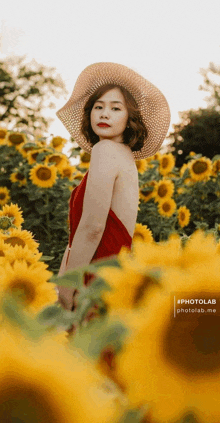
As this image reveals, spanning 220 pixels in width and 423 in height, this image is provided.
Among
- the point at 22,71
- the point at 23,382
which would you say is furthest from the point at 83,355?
the point at 22,71

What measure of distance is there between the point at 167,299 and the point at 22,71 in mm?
16844

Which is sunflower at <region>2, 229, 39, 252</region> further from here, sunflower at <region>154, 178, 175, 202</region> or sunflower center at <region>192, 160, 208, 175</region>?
sunflower center at <region>192, 160, 208, 175</region>

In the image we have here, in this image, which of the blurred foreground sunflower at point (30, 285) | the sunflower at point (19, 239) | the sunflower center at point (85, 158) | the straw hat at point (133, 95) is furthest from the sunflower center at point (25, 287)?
the sunflower center at point (85, 158)

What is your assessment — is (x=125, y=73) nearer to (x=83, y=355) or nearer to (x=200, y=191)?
(x=83, y=355)

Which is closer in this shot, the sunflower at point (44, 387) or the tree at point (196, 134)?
the sunflower at point (44, 387)

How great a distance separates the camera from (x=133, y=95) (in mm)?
2305

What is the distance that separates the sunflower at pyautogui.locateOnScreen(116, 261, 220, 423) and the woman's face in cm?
185

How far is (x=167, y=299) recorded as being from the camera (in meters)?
0.28

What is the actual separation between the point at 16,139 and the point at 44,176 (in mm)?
845

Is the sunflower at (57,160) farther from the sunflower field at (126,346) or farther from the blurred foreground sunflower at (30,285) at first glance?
the sunflower field at (126,346)

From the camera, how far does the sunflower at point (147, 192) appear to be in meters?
5.16

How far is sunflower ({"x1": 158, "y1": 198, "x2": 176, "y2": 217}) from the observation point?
4926 mm

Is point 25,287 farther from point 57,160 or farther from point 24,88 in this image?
point 24,88

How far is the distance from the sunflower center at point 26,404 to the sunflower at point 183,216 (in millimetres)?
4708
